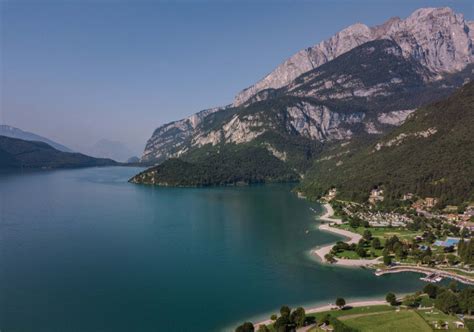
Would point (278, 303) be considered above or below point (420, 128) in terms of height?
below

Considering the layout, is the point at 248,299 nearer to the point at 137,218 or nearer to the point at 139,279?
the point at 139,279

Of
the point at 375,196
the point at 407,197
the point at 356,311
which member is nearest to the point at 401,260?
the point at 356,311

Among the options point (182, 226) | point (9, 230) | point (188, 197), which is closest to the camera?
point (9, 230)

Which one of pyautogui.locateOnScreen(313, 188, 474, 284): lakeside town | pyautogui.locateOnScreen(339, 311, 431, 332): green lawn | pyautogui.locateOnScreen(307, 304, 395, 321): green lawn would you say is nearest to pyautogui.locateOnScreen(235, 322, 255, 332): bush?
pyautogui.locateOnScreen(307, 304, 395, 321): green lawn

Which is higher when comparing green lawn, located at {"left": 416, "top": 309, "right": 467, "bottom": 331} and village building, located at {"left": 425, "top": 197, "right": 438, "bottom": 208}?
village building, located at {"left": 425, "top": 197, "right": 438, "bottom": 208}

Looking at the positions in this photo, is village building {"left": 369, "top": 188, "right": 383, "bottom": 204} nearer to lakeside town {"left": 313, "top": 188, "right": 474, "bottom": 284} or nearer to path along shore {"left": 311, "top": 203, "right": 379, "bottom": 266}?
lakeside town {"left": 313, "top": 188, "right": 474, "bottom": 284}

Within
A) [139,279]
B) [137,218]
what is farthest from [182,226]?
[139,279]
